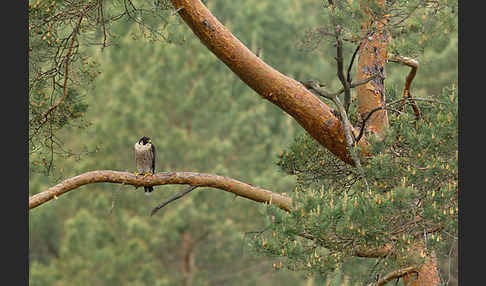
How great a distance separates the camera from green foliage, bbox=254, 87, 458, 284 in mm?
4145

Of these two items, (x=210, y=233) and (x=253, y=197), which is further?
(x=210, y=233)

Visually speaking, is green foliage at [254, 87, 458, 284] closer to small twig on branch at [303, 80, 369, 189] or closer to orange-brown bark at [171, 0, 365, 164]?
small twig on branch at [303, 80, 369, 189]

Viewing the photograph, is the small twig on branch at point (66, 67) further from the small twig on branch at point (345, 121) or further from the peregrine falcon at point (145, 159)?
the small twig on branch at point (345, 121)

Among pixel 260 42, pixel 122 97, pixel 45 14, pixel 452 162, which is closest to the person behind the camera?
pixel 452 162

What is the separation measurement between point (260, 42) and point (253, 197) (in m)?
11.0

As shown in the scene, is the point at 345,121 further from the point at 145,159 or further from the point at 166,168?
the point at 166,168

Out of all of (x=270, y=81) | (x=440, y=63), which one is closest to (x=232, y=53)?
(x=270, y=81)

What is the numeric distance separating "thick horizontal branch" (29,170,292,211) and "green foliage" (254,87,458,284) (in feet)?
1.96

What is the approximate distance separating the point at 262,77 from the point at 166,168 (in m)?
8.53

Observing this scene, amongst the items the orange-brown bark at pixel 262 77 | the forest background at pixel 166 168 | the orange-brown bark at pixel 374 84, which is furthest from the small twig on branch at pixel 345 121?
the forest background at pixel 166 168

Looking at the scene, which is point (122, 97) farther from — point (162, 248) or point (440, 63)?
point (440, 63)

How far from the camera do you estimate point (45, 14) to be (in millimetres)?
5379

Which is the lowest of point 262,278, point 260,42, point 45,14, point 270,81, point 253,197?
point 262,278

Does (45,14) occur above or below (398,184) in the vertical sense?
above
